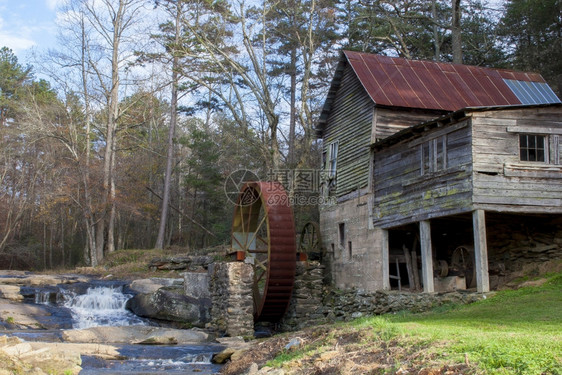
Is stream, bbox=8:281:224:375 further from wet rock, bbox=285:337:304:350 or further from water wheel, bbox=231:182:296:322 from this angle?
water wheel, bbox=231:182:296:322

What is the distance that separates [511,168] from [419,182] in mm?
2570

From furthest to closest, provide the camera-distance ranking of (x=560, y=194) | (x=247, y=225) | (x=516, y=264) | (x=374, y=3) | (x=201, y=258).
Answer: (x=374, y=3), (x=201, y=258), (x=247, y=225), (x=516, y=264), (x=560, y=194)

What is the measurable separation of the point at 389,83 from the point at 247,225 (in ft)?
24.6

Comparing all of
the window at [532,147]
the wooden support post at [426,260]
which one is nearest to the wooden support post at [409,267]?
the wooden support post at [426,260]

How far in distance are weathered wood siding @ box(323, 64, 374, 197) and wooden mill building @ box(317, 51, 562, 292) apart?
0.13 ft

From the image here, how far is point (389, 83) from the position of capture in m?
19.7

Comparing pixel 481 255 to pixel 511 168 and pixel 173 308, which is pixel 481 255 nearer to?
pixel 511 168

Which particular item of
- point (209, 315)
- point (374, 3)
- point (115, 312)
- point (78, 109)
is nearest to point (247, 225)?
point (209, 315)

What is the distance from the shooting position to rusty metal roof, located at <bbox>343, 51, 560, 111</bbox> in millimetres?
19094

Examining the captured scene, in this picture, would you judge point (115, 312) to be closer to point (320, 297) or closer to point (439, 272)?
point (320, 297)

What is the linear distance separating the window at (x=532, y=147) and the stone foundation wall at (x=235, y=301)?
843cm

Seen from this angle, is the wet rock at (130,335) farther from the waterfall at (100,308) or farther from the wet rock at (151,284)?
the wet rock at (151,284)

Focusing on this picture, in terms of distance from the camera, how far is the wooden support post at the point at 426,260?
15.3 metres

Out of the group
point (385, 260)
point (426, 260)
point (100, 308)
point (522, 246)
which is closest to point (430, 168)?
point (426, 260)
